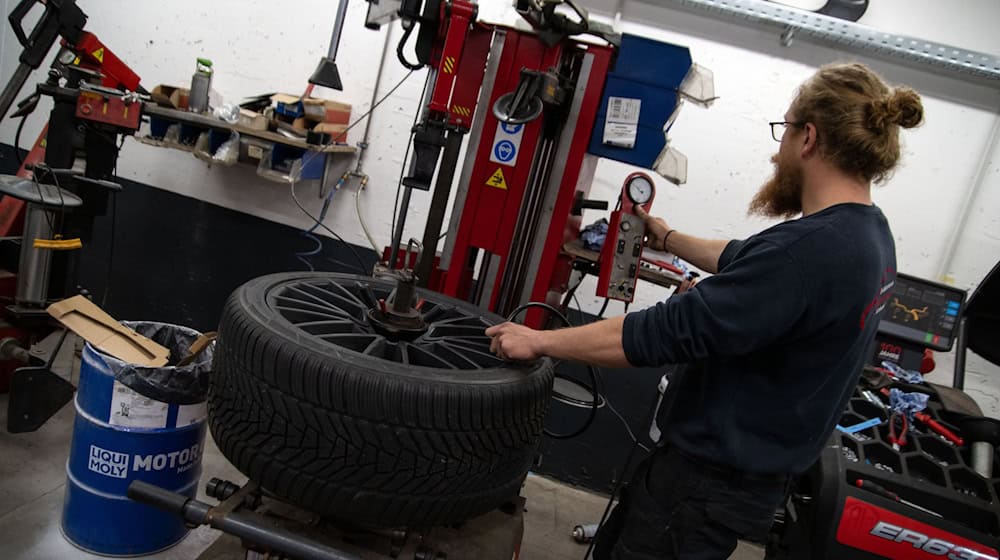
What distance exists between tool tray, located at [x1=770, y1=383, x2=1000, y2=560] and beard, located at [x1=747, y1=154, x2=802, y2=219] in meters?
0.71

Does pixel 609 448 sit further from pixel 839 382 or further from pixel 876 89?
pixel 876 89

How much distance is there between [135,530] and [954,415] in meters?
2.50

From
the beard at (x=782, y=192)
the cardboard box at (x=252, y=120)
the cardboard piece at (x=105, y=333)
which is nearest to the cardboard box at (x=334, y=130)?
the cardboard box at (x=252, y=120)

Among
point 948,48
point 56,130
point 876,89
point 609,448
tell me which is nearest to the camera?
point 876,89

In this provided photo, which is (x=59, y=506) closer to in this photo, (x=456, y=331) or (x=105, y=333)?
(x=105, y=333)

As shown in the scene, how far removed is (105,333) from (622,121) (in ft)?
5.52

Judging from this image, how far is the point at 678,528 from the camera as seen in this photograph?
1337mm

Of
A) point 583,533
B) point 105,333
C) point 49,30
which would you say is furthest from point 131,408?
point 583,533

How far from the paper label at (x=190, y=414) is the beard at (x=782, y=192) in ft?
5.23

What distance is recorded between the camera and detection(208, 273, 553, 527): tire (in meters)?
1.04

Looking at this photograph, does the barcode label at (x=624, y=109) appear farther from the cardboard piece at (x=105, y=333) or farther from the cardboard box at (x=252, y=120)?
the cardboard piece at (x=105, y=333)

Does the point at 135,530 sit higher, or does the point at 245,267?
the point at 245,267

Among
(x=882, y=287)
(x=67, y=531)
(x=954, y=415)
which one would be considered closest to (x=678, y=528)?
(x=882, y=287)

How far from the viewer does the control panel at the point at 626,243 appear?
183 cm
